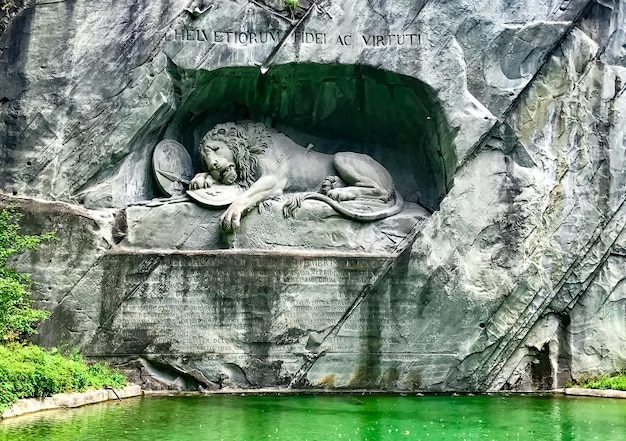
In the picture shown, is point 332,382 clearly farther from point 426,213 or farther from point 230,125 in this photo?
point 230,125

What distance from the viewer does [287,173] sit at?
11.1 metres

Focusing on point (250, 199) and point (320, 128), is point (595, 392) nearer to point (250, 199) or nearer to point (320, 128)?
point (250, 199)

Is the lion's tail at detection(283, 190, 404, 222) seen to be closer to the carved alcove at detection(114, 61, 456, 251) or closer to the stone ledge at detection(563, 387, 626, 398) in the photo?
the carved alcove at detection(114, 61, 456, 251)

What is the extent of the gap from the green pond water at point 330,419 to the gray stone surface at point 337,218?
90 centimetres

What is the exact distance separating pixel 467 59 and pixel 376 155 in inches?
87.6

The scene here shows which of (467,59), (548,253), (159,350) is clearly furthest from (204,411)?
(467,59)

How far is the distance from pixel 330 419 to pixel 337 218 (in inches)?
150

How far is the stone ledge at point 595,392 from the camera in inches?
383

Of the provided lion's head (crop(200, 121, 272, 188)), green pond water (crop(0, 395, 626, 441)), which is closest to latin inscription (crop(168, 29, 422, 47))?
lion's head (crop(200, 121, 272, 188))

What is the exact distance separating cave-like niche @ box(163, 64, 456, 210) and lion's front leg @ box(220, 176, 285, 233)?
126 centimetres

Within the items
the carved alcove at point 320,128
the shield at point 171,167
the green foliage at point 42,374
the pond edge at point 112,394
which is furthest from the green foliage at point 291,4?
the green foliage at point 42,374

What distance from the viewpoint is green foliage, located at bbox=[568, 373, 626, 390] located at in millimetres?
10023

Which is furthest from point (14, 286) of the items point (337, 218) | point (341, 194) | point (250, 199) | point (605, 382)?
point (605, 382)

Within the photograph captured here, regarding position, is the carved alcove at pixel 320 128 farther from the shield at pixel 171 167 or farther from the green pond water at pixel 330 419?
the green pond water at pixel 330 419
